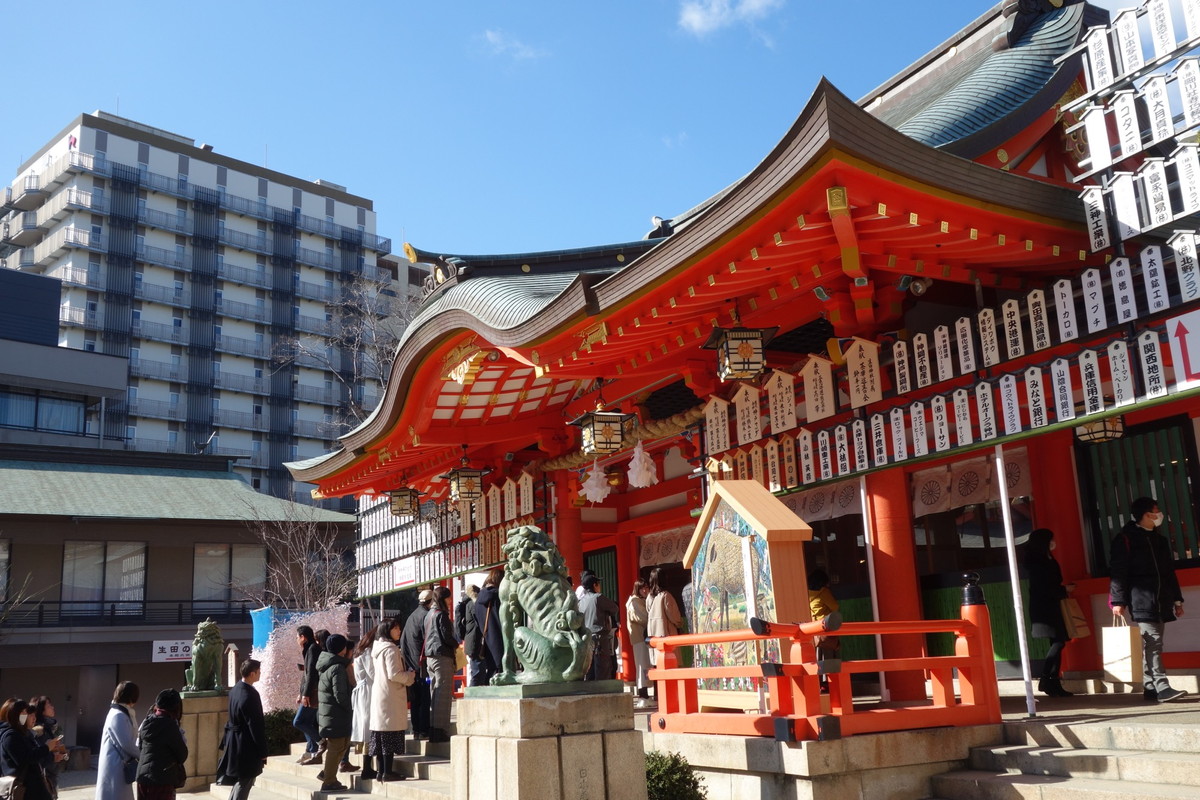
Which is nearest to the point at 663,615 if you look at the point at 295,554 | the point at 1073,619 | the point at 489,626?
the point at 489,626

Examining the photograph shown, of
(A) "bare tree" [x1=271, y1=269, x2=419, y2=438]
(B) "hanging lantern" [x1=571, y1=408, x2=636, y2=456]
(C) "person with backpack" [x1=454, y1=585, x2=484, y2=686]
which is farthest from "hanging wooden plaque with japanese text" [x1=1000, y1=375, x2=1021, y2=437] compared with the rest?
(A) "bare tree" [x1=271, y1=269, x2=419, y2=438]

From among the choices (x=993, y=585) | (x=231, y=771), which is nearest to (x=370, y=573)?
(x=231, y=771)

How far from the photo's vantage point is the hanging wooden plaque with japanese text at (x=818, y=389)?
9.86 meters

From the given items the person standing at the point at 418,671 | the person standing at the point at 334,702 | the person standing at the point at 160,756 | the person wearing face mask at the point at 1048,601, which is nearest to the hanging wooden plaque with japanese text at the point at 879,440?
Result: the person wearing face mask at the point at 1048,601

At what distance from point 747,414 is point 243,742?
5.93 m

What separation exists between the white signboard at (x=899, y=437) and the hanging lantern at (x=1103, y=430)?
166cm

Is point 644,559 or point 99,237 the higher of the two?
point 99,237

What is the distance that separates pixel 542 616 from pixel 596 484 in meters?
6.42

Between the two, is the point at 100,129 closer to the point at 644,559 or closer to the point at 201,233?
the point at 201,233

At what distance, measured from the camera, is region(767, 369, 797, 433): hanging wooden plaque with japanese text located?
10320 mm

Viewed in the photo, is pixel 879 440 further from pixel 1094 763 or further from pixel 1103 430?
pixel 1094 763

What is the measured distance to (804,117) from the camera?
6.90 meters

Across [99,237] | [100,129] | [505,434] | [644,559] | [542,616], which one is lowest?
[542,616]

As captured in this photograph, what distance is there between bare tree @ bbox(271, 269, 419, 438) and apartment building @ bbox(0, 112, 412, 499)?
269 millimetres
